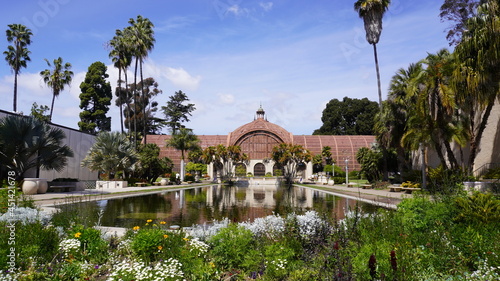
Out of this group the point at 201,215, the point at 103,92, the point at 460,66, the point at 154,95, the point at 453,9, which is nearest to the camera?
the point at 201,215

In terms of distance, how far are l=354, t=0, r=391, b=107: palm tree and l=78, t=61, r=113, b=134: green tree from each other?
49.8 metres

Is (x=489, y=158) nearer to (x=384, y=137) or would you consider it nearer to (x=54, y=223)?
(x=384, y=137)

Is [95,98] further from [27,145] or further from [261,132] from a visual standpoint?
[27,145]

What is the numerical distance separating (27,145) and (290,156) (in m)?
32.4

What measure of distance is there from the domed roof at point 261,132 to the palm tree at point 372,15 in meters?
25.9

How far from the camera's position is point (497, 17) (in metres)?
14.8

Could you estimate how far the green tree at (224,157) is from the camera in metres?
47.0

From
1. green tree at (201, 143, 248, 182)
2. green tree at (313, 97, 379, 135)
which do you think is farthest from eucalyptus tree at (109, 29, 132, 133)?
green tree at (313, 97, 379, 135)

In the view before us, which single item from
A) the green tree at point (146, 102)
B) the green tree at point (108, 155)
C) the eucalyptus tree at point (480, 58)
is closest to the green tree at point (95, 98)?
the green tree at point (146, 102)

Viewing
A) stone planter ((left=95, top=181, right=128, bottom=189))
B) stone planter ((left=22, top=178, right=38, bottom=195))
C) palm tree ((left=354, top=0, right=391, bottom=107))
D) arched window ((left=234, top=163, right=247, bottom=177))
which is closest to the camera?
stone planter ((left=22, top=178, right=38, bottom=195))

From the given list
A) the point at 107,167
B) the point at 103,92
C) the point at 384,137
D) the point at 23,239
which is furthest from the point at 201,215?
the point at 103,92

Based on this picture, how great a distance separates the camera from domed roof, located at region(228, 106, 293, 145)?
5778cm

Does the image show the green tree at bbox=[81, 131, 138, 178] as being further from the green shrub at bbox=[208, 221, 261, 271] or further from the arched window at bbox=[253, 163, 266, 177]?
the arched window at bbox=[253, 163, 266, 177]

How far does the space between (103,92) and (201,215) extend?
60287 millimetres
